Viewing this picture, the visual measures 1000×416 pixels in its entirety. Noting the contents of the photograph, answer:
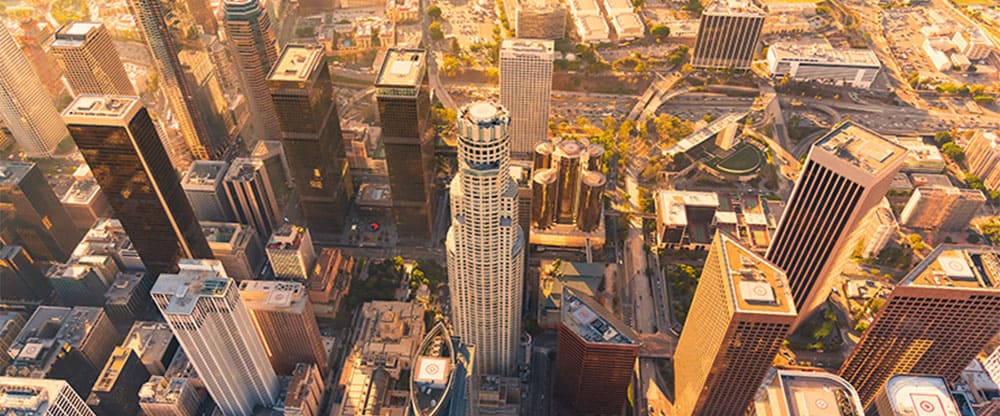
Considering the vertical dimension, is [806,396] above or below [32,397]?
above

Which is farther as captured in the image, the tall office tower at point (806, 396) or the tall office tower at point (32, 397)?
the tall office tower at point (32, 397)

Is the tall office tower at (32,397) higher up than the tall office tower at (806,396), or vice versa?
the tall office tower at (806,396)

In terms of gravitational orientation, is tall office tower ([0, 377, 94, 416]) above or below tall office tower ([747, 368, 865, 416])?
below

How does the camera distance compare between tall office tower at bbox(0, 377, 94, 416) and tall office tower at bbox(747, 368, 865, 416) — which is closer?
tall office tower at bbox(747, 368, 865, 416)

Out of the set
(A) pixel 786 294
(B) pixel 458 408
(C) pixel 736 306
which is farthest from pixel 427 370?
(A) pixel 786 294
